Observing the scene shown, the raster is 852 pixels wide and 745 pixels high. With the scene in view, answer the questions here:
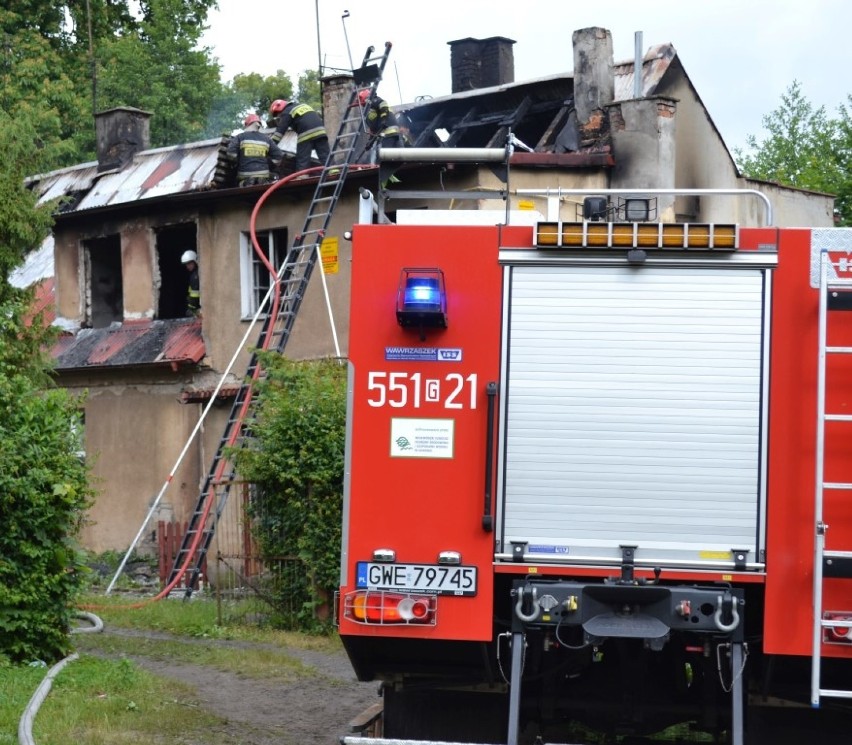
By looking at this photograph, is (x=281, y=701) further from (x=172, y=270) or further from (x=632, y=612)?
(x=172, y=270)

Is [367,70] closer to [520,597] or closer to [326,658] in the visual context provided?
[326,658]

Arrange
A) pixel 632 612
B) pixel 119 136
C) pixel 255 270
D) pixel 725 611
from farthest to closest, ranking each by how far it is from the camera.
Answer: pixel 119 136
pixel 255 270
pixel 632 612
pixel 725 611

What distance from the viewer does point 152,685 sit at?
10523 millimetres

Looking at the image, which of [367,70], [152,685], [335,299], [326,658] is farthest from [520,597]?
[367,70]

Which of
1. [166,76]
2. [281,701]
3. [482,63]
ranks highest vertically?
[166,76]

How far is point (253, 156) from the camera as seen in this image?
2180cm

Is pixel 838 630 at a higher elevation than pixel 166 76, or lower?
lower

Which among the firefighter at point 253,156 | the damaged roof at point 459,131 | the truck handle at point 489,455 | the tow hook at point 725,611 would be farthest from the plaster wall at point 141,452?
the tow hook at point 725,611

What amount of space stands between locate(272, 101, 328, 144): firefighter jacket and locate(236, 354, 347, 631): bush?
283 inches

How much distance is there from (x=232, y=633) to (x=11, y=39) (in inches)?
943

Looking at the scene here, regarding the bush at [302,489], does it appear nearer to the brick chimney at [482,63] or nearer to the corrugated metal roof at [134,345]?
the corrugated metal roof at [134,345]

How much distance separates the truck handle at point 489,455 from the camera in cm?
652

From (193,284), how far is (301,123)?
3358 mm

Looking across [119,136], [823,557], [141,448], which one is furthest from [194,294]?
[823,557]
